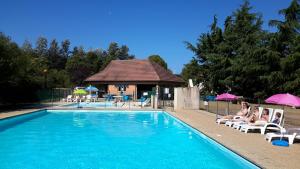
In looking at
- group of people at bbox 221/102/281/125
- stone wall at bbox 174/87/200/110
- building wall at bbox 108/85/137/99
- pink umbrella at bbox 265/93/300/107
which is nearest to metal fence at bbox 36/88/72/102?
building wall at bbox 108/85/137/99

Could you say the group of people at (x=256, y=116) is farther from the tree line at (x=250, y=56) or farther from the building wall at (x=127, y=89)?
the building wall at (x=127, y=89)

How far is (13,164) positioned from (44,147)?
2.41m

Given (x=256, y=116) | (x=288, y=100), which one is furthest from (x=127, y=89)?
(x=288, y=100)

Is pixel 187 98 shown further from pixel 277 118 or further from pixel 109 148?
pixel 109 148

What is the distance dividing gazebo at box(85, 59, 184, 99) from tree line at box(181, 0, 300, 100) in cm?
557

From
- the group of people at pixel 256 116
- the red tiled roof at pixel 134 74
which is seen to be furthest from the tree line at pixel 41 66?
the group of people at pixel 256 116

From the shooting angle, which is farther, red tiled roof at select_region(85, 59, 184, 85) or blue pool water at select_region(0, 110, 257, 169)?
red tiled roof at select_region(85, 59, 184, 85)

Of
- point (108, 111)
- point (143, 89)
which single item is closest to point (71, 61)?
point (143, 89)

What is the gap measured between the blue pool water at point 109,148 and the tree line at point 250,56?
950cm

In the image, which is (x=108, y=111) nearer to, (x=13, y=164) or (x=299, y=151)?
(x=13, y=164)

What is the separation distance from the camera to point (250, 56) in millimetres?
24750

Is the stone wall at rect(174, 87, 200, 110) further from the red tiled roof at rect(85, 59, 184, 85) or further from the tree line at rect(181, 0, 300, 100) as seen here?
the red tiled roof at rect(85, 59, 184, 85)

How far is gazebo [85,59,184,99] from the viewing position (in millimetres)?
43062

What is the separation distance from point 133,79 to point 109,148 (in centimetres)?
3244
